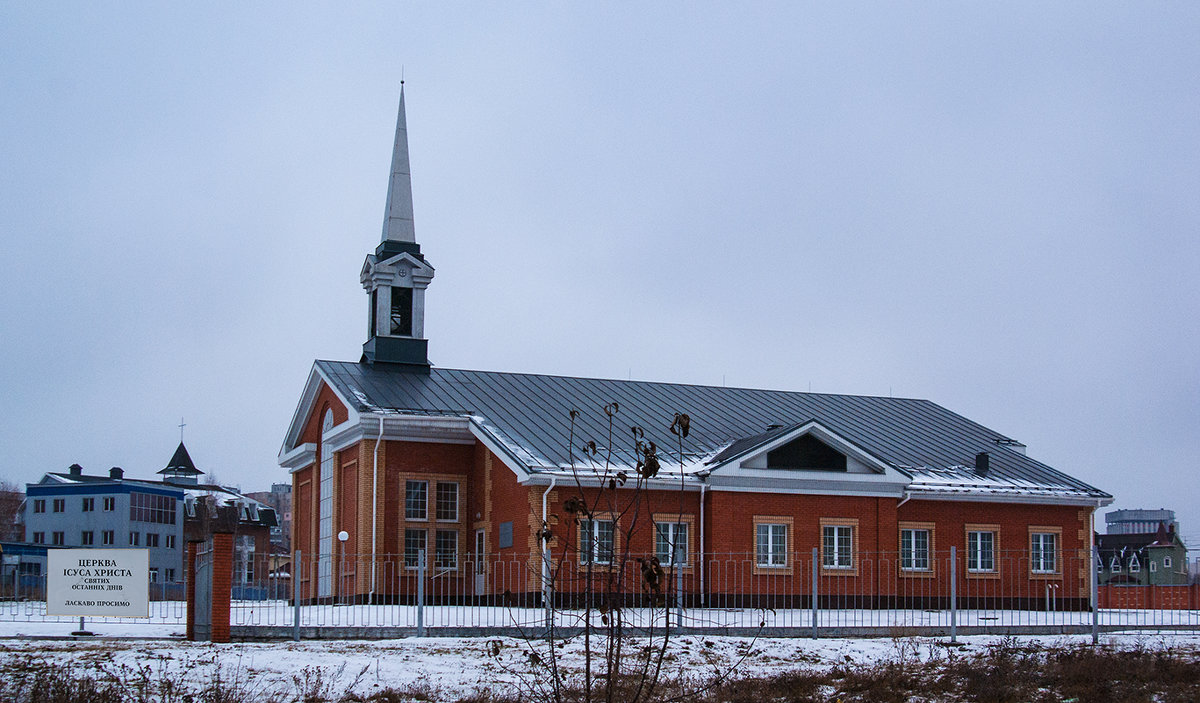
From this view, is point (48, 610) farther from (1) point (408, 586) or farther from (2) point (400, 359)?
(2) point (400, 359)

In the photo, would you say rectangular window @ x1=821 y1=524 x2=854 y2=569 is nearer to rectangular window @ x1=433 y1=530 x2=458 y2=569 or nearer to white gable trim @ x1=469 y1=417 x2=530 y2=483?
white gable trim @ x1=469 y1=417 x2=530 y2=483

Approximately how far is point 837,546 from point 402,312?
1326 cm

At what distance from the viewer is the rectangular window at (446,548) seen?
34.2m

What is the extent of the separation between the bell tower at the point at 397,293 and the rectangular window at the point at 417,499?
15.3 feet

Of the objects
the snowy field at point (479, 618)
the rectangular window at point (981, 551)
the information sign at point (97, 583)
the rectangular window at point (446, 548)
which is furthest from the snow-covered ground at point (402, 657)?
the rectangular window at point (981, 551)

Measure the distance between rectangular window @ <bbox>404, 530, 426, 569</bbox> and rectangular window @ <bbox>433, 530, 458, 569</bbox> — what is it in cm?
34

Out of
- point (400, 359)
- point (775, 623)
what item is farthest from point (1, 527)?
point (775, 623)

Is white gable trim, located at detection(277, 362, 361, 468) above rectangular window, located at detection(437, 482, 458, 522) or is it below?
above

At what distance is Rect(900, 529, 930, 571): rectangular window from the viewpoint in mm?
34781

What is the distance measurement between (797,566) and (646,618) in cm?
788

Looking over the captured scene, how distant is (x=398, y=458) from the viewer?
33938 millimetres

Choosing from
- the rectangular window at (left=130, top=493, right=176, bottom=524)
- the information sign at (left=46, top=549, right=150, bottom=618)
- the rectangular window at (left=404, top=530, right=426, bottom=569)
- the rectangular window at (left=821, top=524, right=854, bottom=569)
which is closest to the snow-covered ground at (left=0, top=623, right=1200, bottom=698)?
the information sign at (left=46, top=549, right=150, bottom=618)

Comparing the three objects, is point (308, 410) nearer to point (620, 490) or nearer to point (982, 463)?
point (620, 490)

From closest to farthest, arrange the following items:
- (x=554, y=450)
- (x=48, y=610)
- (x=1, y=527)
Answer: (x=48, y=610) < (x=554, y=450) < (x=1, y=527)
